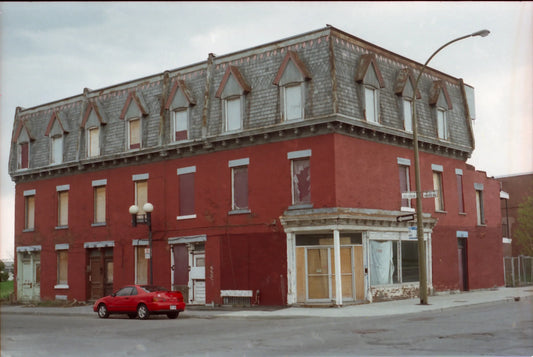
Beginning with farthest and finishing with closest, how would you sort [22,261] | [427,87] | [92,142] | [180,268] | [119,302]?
[22,261] → [92,142] → [427,87] → [180,268] → [119,302]

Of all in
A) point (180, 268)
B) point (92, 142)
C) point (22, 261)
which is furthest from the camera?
point (22, 261)

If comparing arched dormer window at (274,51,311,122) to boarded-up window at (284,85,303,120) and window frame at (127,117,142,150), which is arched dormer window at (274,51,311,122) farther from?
window frame at (127,117,142,150)

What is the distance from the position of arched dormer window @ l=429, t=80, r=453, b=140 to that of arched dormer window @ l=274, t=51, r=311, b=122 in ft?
28.8

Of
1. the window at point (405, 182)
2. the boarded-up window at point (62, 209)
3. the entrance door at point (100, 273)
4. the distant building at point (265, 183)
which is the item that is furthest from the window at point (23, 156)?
the window at point (405, 182)

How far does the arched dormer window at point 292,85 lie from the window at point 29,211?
19.1 meters

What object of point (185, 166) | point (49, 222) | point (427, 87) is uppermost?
point (427, 87)

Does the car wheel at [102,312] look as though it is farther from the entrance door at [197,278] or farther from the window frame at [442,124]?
the window frame at [442,124]

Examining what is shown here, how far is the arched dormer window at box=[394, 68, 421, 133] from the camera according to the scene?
30.5 metres

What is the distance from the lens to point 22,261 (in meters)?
39.2

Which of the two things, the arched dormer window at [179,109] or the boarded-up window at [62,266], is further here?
the boarded-up window at [62,266]

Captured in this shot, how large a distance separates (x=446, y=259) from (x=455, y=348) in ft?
69.3

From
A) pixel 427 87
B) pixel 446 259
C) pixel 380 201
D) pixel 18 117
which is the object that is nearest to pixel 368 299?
pixel 380 201

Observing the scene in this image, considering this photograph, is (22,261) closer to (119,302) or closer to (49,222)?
(49,222)

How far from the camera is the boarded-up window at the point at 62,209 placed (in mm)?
37125
